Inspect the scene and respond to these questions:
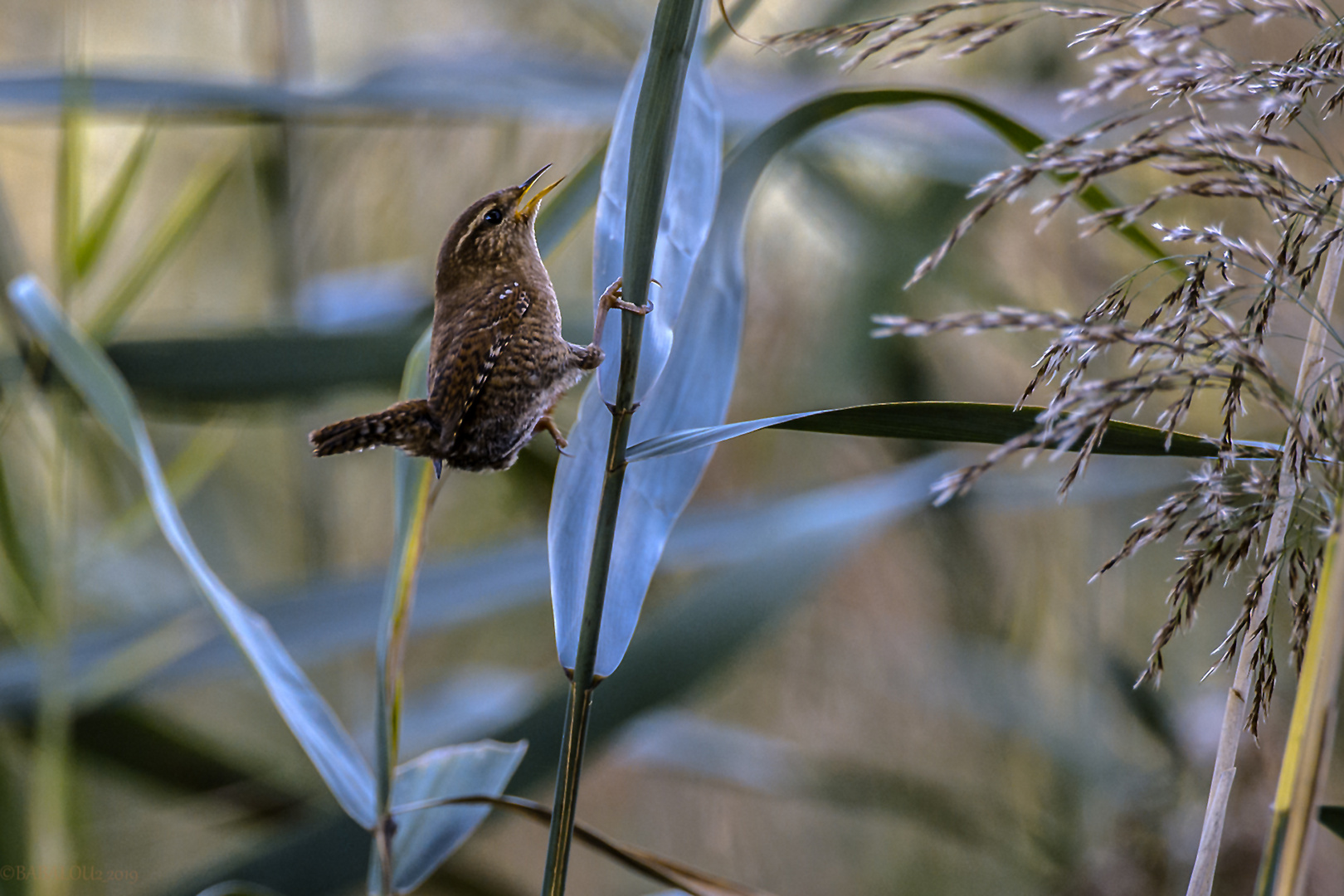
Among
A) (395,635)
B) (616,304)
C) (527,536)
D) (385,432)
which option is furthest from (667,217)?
(527,536)

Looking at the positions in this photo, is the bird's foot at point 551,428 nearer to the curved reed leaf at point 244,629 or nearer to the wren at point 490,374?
the wren at point 490,374

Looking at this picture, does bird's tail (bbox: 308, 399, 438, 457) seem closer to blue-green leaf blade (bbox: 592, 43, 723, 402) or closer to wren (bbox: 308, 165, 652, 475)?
wren (bbox: 308, 165, 652, 475)

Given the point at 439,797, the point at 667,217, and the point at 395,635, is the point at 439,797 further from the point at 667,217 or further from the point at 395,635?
the point at 667,217

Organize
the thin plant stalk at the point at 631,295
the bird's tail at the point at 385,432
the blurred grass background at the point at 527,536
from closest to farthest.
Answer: the thin plant stalk at the point at 631,295
the bird's tail at the point at 385,432
the blurred grass background at the point at 527,536

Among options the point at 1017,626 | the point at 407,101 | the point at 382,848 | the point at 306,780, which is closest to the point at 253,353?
the point at 407,101

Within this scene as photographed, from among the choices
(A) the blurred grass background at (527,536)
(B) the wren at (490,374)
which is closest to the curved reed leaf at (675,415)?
(B) the wren at (490,374)
